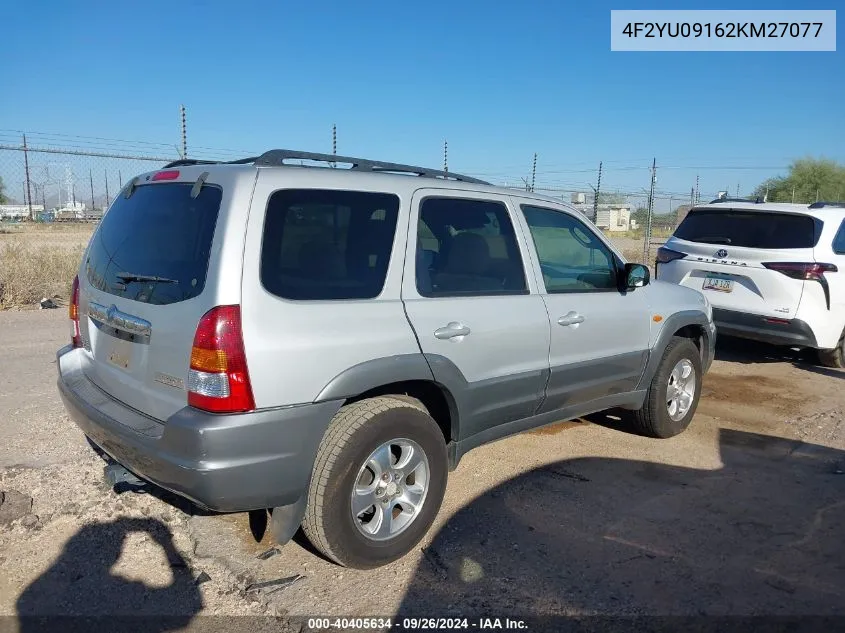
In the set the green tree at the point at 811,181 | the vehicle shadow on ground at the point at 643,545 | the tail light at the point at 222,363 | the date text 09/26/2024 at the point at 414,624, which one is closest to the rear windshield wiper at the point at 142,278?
the tail light at the point at 222,363

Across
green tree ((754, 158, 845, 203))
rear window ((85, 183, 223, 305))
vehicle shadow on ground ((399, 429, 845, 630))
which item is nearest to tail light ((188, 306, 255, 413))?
rear window ((85, 183, 223, 305))

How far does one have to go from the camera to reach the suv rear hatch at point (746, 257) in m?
6.43

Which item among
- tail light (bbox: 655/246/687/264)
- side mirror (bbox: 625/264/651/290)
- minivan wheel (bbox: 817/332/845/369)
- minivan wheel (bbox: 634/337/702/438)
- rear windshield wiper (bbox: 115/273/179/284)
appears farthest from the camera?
tail light (bbox: 655/246/687/264)

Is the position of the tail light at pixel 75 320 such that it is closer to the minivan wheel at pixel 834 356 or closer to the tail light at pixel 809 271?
the tail light at pixel 809 271

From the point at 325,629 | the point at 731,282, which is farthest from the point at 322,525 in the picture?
the point at 731,282

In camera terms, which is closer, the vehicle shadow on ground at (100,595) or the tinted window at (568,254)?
the vehicle shadow on ground at (100,595)

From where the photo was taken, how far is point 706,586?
9.94 ft

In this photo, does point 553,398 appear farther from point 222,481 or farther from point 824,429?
point 824,429

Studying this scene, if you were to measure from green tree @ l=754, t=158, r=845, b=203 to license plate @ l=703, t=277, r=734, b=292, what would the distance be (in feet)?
114

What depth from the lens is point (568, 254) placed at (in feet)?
13.8

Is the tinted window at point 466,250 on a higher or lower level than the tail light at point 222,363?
higher

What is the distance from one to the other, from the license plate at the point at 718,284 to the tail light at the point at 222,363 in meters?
5.72

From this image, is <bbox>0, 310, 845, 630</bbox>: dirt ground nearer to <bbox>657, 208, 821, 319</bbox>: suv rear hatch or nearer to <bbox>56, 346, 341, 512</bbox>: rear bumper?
<bbox>56, 346, 341, 512</bbox>: rear bumper

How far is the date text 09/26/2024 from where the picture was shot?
2.71 meters
